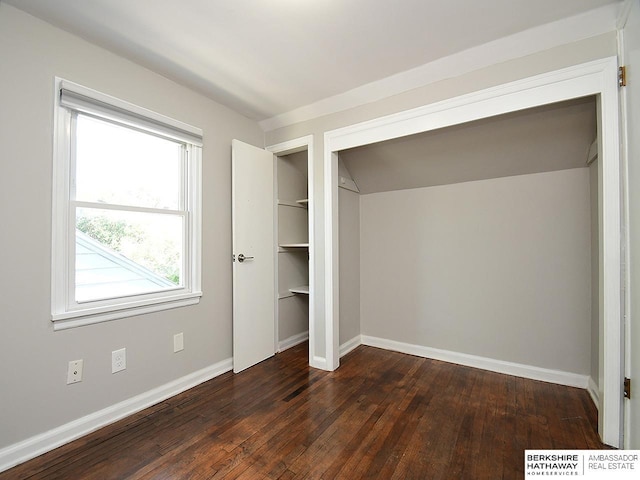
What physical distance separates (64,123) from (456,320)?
131 inches

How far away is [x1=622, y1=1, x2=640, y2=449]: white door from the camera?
1.42m

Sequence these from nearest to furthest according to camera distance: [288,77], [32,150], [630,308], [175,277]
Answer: [630,308]
[32,150]
[288,77]
[175,277]

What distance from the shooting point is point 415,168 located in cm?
280

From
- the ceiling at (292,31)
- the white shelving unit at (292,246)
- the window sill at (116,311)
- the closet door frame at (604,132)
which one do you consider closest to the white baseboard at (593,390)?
the closet door frame at (604,132)

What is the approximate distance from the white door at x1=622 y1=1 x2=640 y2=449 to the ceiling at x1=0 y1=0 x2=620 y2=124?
272 mm

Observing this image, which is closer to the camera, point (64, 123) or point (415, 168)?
point (64, 123)

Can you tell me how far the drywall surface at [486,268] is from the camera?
7.66 ft

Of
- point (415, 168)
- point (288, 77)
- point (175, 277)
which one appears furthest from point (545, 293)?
point (175, 277)

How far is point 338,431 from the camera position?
1.78 m

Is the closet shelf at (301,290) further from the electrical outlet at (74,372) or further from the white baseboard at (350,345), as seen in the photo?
the electrical outlet at (74,372)

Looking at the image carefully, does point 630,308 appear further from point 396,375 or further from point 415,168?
point 415,168

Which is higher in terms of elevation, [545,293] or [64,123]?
[64,123]

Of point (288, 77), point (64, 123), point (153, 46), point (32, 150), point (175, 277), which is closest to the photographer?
point (32, 150)

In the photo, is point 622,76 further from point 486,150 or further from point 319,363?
point 319,363
